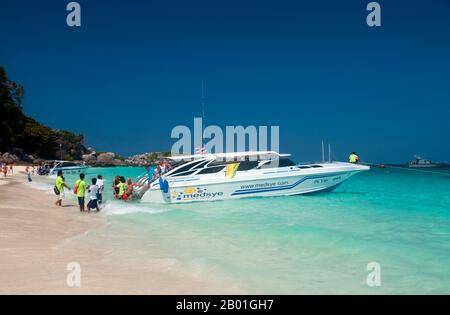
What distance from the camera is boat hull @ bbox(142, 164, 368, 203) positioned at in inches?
617

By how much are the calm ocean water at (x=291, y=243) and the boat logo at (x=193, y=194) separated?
3.57ft

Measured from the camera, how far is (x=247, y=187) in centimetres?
1656

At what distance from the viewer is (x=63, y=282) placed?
5.19 meters

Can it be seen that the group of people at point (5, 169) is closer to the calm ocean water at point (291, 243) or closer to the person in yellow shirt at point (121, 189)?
the person in yellow shirt at point (121, 189)

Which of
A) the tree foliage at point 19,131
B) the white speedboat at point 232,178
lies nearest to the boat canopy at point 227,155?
the white speedboat at point 232,178

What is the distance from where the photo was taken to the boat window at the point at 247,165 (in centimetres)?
1694

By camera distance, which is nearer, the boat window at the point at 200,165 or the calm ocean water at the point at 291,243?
the calm ocean water at the point at 291,243

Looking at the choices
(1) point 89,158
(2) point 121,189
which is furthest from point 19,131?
(2) point 121,189

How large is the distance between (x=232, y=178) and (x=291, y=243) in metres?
7.98

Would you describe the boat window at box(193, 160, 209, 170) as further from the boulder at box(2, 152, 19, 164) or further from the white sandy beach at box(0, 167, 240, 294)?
the boulder at box(2, 152, 19, 164)

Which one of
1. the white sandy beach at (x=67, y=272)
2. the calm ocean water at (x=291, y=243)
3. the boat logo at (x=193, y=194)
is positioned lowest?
the calm ocean water at (x=291, y=243)

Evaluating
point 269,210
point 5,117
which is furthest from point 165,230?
point 5,117
